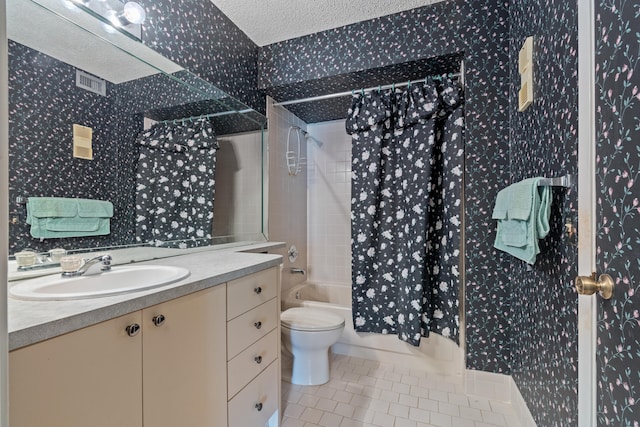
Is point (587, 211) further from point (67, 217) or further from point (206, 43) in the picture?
point (206, 43)

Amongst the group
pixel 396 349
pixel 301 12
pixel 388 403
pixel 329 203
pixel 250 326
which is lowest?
pixel 388 403

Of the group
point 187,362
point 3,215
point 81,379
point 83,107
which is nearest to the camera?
point 3,215

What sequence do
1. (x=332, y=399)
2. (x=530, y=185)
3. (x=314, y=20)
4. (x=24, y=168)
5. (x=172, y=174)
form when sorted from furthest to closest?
(x=314, y=20), (x=332, y=399), (x=172, y=174), (x=530, y=185), (x=24, y=168)

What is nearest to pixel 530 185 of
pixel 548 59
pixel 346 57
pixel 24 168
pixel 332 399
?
pixel 548 59

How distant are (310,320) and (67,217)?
1.46 meters

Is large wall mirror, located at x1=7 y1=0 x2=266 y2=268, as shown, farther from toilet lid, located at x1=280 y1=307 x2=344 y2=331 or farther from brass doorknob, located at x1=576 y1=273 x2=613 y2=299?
brass doorknob, located at x1=576 y1=273 x2=613 y2=299

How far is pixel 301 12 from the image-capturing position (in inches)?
73.0

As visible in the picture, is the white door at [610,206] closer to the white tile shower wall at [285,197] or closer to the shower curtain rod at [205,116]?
the shower curtain rod at [205,116]

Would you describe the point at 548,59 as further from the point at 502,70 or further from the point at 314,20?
the point at 314,20

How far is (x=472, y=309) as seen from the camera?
174cm

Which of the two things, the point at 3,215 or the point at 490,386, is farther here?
the point at 490,386

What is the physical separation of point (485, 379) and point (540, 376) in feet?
1.79

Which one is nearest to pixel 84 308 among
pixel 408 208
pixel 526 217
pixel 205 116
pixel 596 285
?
pixel 596 285

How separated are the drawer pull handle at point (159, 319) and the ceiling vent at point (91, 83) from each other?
39.0 inches
